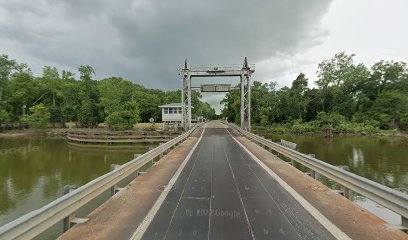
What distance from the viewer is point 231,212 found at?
5.39m

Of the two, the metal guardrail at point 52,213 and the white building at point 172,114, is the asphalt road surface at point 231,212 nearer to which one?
the metal guardrail at point 52,213

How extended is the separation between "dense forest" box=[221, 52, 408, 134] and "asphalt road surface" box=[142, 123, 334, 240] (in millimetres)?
49738

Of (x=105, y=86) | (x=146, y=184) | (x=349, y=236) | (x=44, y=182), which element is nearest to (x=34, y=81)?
(x=105, y=86)

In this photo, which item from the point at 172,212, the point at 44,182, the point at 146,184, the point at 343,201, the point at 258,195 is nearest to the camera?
the point at 172,212

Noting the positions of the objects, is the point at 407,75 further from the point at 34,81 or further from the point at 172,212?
the point at 34,81

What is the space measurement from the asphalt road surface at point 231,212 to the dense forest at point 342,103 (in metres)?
49.7

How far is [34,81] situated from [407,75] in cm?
9043

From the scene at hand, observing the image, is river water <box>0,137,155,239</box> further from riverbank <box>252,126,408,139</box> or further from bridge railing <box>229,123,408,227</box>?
riverbank <box>252,126,408,139</box>

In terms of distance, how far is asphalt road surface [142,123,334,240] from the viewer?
173 inches

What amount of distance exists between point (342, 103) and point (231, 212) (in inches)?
2635

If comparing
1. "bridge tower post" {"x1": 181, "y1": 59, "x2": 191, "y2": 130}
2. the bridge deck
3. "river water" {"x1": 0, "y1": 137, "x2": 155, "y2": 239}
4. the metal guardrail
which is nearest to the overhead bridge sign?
"bridge tower post" {"x1": 181, "y1": 59, "x2": 191, "y2": 130}

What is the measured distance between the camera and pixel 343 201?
6051 mm

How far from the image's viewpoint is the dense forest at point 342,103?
187 ft

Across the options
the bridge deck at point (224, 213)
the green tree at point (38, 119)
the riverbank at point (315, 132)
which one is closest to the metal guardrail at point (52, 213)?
the bridge deck at point (224, 213)
